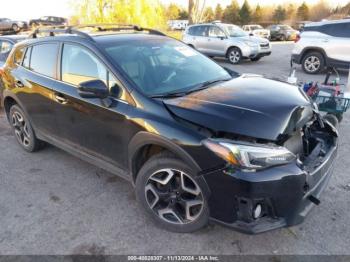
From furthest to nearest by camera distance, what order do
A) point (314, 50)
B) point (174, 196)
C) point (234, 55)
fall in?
point (234, 55) < point (314, 50) < point (174, 196)

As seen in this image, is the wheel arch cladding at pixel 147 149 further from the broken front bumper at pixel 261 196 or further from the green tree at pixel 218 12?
the green tree at pixel 218 12

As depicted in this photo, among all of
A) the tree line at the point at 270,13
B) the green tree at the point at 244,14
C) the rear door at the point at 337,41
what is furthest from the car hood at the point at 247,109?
the green tree at the point at 244,14

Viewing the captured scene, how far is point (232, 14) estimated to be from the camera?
53.3 m

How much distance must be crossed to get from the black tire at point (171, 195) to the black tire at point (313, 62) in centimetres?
969

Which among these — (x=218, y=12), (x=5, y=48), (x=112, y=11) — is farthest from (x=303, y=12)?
(x=5, y=48)

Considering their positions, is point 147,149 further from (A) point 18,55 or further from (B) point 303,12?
(B) point 303,12

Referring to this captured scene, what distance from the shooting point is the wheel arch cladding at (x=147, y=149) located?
2.52 m

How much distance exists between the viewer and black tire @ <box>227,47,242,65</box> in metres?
13.1

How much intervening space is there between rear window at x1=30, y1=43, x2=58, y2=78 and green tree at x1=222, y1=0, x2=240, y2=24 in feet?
174

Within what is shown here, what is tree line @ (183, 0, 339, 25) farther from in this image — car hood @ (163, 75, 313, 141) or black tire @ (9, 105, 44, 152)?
car hood @ (163, 75, 313, 141)

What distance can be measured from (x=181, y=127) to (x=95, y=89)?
3.11 feet

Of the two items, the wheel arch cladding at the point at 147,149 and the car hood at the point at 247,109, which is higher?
the car hood at the point at 247,109

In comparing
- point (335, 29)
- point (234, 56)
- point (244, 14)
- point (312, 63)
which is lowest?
point (234, 56)

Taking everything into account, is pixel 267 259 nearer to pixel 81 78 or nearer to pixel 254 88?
pixel 254 88
